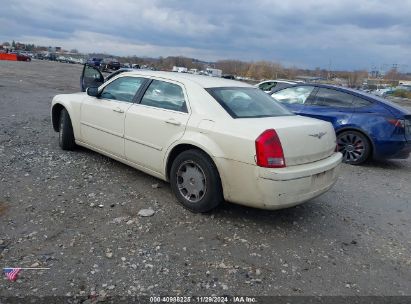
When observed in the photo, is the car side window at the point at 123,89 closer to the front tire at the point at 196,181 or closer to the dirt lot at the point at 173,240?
the dirt lot at the point at 173,240

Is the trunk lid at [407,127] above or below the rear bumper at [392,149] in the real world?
above

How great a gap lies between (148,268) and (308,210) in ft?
7.87

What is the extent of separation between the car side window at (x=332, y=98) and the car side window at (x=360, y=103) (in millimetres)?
80

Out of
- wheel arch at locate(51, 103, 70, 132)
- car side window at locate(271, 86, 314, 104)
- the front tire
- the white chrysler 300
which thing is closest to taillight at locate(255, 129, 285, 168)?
the white chrysler 300

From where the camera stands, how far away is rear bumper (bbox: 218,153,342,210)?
3814 millimetres

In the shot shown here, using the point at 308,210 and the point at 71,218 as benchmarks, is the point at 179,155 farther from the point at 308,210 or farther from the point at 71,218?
the point at 308,210

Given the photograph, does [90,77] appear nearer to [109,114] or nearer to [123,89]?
[123,89]

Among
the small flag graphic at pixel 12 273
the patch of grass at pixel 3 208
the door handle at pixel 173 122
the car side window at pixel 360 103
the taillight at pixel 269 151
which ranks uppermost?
the car side window at pixel 360 103

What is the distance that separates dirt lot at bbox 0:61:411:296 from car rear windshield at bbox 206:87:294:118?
1168 mm

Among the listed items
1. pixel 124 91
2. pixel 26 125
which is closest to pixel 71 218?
pixel 124 91

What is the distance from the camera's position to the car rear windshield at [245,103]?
4.47m

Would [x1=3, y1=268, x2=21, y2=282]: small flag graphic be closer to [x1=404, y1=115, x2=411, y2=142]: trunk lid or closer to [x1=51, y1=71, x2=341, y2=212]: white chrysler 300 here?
[x1=51, y1=71, x2=341, y2=212]: white chrysler 300

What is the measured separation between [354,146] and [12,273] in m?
6.58

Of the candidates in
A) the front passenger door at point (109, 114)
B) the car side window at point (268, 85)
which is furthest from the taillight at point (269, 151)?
the car side window at point (268, 85)
